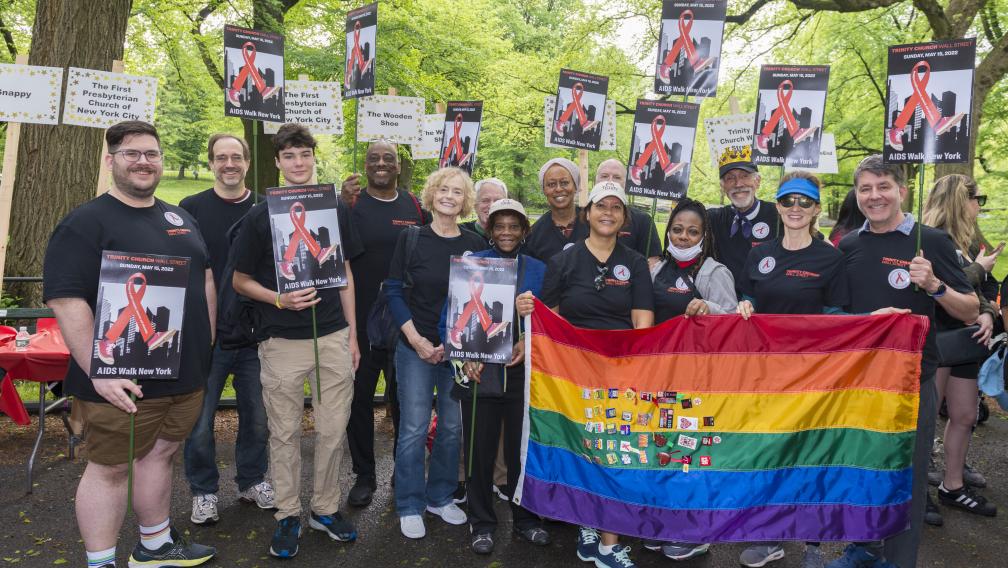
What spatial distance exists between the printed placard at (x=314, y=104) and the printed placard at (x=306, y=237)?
2.41 meters

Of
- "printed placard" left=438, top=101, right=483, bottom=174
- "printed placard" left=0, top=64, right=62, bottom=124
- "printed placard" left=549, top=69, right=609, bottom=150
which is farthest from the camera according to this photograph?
"printed placard" left=438, top=101, right=483, bottom=174

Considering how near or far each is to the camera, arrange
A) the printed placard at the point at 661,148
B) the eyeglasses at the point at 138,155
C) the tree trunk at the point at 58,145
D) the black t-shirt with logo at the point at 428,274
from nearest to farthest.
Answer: the eyeglasses at the point at 138,155 < the black t-shirt with logo at the point at 428,274 < the printed placard at the point at 661,148 < the tree trunk at the point at 58,145

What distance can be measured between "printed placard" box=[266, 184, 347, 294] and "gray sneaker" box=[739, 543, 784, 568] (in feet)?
9.20

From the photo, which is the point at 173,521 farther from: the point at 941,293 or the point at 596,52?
the point at 596,52

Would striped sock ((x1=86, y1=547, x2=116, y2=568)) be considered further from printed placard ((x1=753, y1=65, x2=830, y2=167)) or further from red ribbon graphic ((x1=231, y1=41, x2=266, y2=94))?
printed placard ((x1=753, y1=65, x2=830, y2=167))

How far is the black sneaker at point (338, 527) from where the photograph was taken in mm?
4473

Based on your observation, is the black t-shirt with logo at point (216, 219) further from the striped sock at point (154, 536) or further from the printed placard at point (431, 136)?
the printed placard at point (431, 136)

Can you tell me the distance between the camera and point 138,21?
16516mm

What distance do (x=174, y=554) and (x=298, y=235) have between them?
6.22ft

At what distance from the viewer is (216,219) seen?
15.9ft

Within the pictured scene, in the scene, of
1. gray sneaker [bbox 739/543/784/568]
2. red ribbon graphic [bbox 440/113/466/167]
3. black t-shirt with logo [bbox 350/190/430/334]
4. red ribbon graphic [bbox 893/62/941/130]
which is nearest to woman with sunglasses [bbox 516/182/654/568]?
gray sneaker [bbox 739/543/784/568]

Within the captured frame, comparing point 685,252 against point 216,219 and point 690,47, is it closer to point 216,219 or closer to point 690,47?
point 690,47

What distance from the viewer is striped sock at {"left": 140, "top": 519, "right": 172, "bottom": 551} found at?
398 centimetres

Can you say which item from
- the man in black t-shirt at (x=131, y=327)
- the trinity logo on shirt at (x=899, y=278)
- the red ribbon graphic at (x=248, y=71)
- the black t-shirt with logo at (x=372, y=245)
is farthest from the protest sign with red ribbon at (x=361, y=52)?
the trinity logo on shirt at (x=899, y=278)
